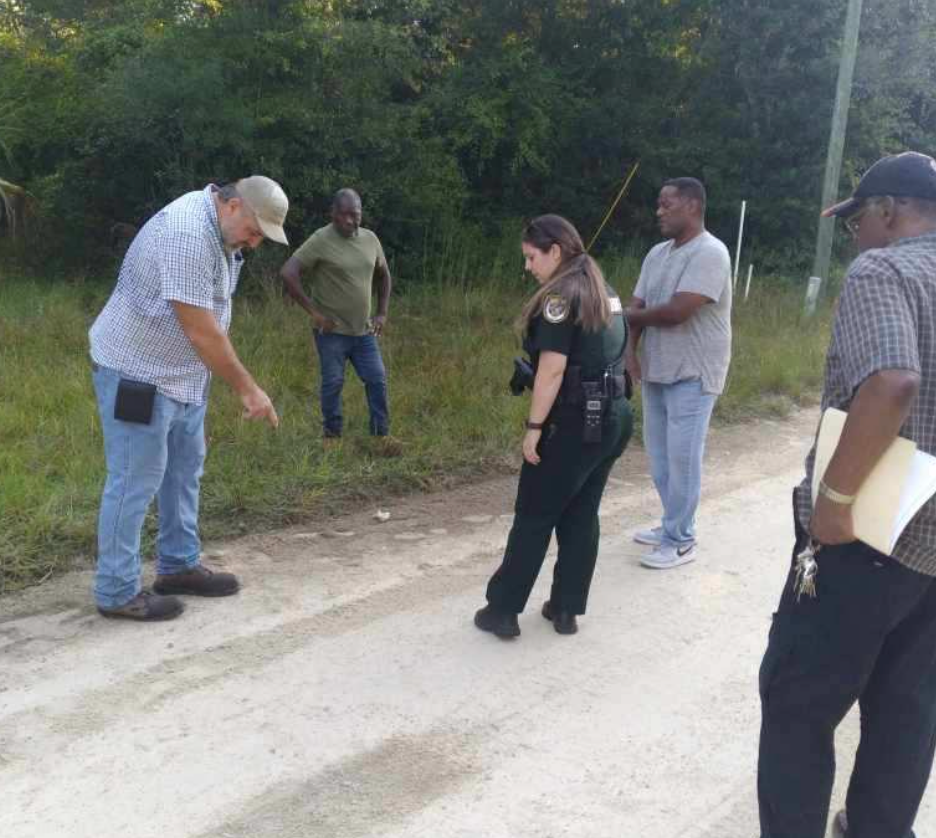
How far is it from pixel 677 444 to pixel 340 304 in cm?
267

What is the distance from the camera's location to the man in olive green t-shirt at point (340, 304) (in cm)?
694

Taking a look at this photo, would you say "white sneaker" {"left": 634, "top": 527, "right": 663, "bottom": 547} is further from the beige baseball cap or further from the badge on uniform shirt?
the beige baseball cap

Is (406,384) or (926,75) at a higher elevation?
(926,75)

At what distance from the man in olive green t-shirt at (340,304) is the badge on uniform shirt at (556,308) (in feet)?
9.73

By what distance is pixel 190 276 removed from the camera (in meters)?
4.08

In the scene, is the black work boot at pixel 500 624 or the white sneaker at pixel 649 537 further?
the white sneaker at pixel 649 537

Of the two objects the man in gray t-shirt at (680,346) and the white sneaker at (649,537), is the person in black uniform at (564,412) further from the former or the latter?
the white sneaker at (649,537)

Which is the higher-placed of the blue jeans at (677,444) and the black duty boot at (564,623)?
the blue jeans at (677,444)

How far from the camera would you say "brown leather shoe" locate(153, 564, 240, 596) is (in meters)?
4.66

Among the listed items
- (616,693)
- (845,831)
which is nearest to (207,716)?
(616,693)

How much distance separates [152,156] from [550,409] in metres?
10.00

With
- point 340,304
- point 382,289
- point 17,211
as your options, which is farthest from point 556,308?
point 17,211

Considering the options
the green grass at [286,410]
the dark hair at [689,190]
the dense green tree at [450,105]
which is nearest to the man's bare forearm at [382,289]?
the green grass at [286,410]

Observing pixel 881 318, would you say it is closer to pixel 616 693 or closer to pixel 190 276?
pixel 616 693
